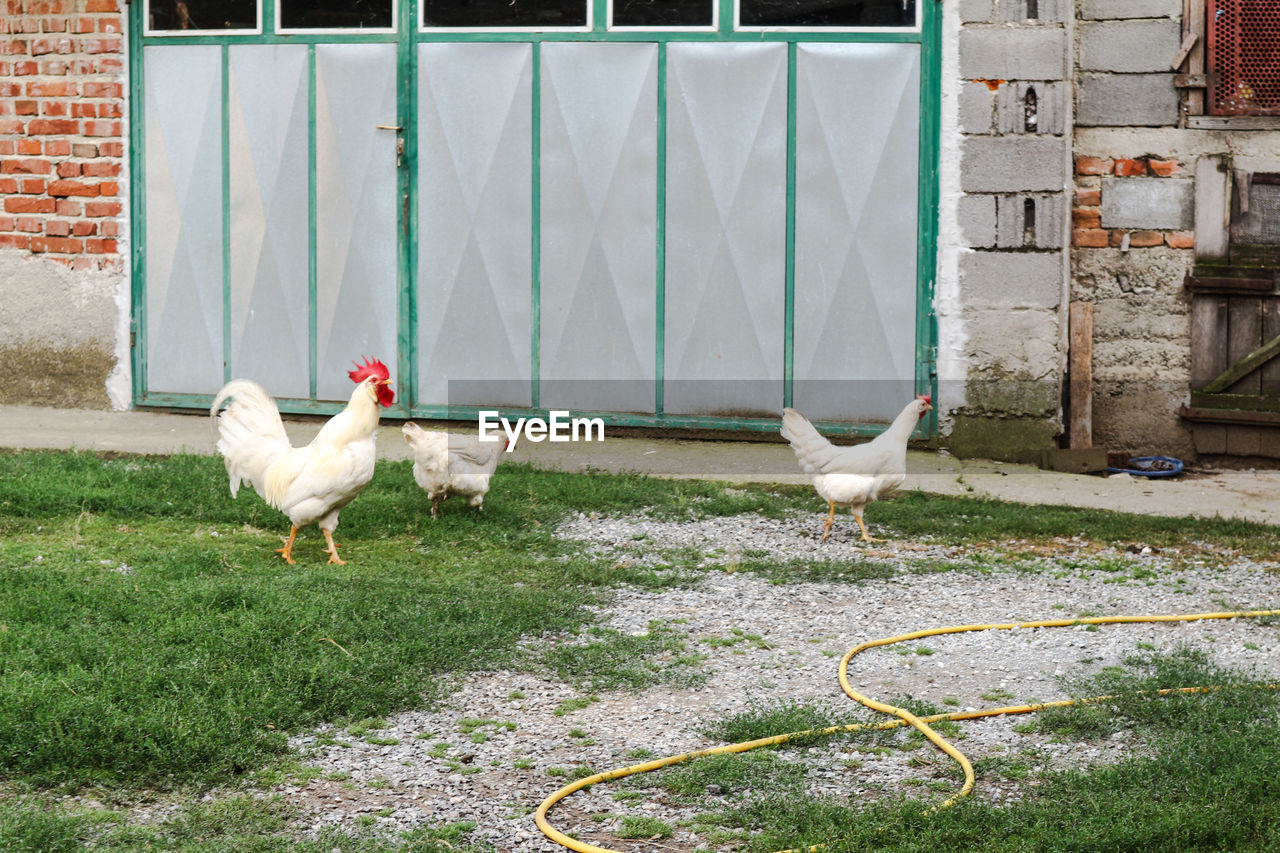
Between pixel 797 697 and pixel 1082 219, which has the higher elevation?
pixel 1082 219

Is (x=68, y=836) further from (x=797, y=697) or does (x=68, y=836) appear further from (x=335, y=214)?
(x=335, y=214)

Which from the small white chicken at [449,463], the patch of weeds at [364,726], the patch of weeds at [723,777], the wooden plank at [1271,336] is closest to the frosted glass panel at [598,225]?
the small white chicken at [449,463]

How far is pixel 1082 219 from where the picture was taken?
9.52 meters

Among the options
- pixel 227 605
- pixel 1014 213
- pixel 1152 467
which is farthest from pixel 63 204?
pixel 1152 467

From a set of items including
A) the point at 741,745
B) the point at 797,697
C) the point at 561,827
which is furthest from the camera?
the point at 797,697

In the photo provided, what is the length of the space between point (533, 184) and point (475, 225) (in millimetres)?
486

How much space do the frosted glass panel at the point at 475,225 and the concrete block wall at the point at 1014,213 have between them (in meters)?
2.89

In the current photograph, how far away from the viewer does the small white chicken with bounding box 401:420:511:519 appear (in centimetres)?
711

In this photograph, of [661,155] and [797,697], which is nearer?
[797,697]

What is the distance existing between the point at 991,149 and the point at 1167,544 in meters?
3.02

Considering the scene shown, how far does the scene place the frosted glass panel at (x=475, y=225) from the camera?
9.61m

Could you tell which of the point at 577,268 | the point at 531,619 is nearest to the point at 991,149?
the point at 577,268

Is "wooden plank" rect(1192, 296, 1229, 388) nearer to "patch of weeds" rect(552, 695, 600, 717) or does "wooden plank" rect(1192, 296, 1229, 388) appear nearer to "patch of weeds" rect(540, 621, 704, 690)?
"patch of weeds" rect(540, 621, 704, 690)

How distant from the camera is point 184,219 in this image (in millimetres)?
10039
